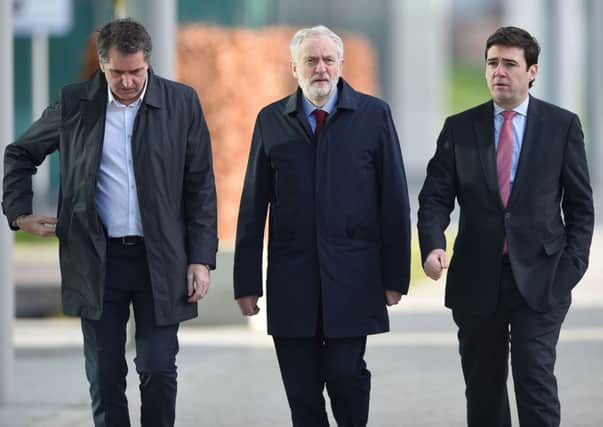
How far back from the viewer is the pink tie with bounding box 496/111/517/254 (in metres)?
6.17

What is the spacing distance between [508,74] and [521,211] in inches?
20.0

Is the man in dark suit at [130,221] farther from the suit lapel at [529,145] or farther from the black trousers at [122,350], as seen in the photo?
the suit lapel at [529,145]

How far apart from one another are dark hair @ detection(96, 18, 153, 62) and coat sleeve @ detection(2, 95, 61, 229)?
42 centimetres

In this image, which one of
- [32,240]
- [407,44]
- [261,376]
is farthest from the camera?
[407,44]

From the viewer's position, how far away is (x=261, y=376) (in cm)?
941

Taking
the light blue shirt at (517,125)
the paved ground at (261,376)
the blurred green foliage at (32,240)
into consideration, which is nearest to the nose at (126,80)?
the light blue shirt at (517,125)

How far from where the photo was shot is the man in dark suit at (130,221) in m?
5.94

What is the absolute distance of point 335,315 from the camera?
6215 millimetres

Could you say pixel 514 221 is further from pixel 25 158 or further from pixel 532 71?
pixel 25 158

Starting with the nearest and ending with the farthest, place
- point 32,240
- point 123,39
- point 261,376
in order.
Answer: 1. point 123,39
2. point 261,376
3. point 32,240

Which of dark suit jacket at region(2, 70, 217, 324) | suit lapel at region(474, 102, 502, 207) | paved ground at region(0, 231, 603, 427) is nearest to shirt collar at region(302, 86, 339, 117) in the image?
dark suit jacket at region(2, 70, 217, 324)

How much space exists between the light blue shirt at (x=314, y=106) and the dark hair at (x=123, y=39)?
0.69 metres

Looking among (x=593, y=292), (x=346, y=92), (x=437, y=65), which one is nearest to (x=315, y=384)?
(x=346, y=92)

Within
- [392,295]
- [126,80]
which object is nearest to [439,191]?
[392,295]
